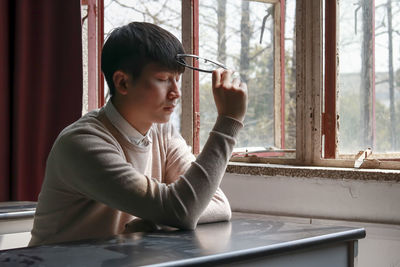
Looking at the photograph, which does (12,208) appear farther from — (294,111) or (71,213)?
(294,111)

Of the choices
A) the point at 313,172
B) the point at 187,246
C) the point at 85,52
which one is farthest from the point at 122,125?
the point at 85,52

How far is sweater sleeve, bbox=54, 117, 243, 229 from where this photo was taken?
127cm

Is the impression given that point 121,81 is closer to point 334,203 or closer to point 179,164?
point 179,164

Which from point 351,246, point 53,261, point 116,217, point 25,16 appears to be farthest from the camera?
point 25,16

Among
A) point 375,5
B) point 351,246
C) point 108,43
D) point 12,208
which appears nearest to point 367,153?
point 375,5

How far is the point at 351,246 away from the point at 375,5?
122 cm

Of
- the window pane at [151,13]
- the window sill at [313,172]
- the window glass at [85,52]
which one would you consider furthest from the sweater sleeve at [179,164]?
the window glass at [85,52]

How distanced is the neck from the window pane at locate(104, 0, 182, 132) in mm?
1216

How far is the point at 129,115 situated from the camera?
4.79 ft

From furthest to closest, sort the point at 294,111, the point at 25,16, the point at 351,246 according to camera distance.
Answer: the point at 25,16 < the point at 294,111 < the point at 351,246

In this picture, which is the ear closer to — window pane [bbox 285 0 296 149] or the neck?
the neck

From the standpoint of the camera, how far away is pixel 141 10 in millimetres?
2826

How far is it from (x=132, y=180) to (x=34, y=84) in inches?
65.9

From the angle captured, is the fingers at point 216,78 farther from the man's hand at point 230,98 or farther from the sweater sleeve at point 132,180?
the sweater sleeve at point 132,180
